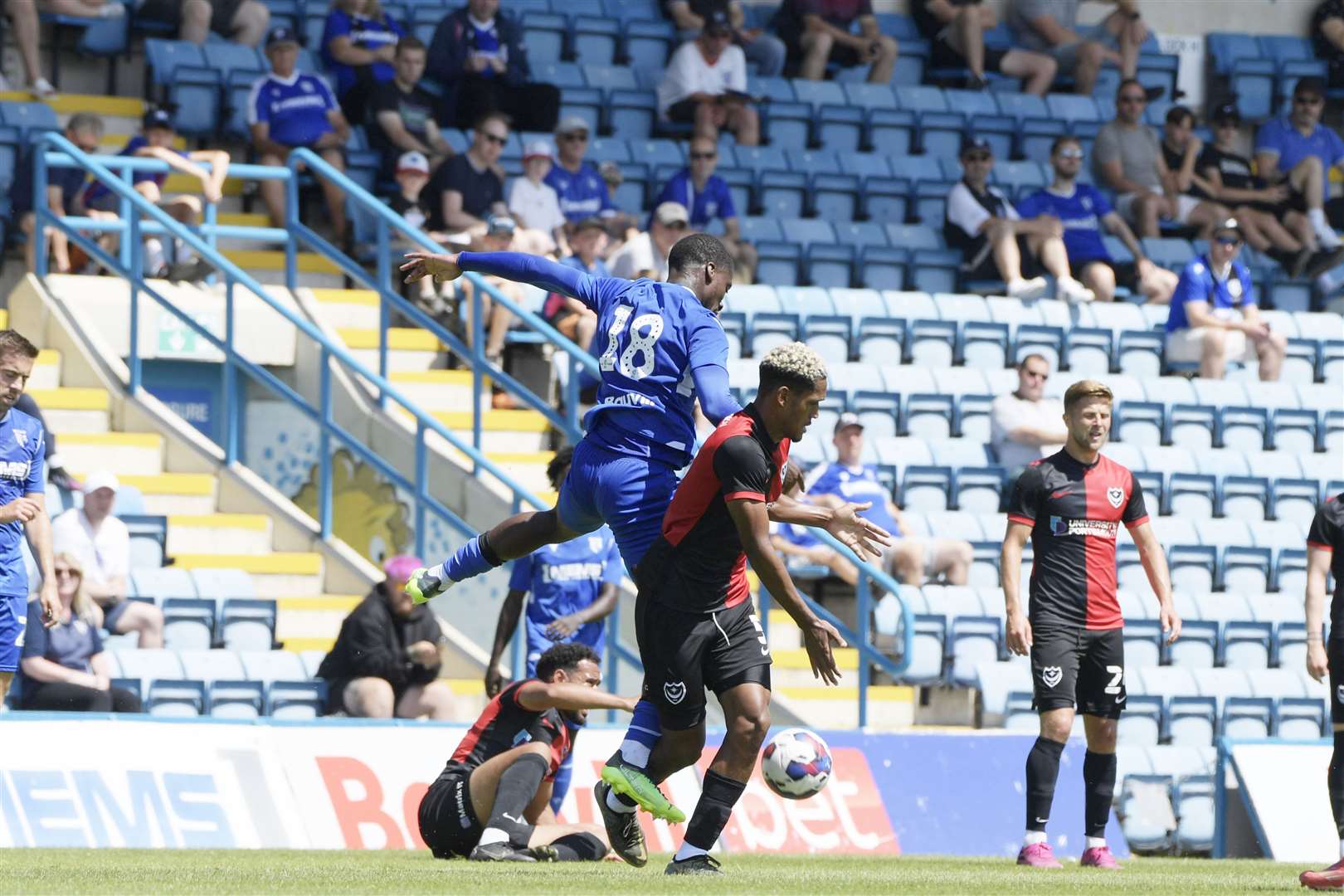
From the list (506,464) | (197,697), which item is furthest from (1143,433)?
(197,697)

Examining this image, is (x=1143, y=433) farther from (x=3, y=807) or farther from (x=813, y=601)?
(x=3, y=807)

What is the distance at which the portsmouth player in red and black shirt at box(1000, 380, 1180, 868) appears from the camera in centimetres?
962

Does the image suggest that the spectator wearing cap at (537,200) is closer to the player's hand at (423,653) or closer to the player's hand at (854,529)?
the player's hand at (423,653)

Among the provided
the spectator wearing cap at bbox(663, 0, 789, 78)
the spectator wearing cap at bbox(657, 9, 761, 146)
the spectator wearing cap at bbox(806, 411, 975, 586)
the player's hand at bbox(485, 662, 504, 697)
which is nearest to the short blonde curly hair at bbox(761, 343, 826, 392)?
the player's hand at bbox(485, 662, 504, 697)

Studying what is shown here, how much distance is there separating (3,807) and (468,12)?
8.34m

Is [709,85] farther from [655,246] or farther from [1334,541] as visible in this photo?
[1334,541]

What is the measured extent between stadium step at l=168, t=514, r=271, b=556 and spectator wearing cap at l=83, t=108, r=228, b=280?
186 cm

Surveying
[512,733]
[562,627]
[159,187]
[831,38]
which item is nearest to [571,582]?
[562,627]

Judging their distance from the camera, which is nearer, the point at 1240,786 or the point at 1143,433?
the point at 1240,786

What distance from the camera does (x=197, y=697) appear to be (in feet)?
37.8

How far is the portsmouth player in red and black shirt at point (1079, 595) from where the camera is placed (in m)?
9.62

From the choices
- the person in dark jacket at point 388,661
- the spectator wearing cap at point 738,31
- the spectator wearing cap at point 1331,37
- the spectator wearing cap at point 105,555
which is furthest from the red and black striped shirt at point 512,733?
the spectator wearing cap at point 1331,37

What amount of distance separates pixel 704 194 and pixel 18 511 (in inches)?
310

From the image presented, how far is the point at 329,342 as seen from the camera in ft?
41.4
